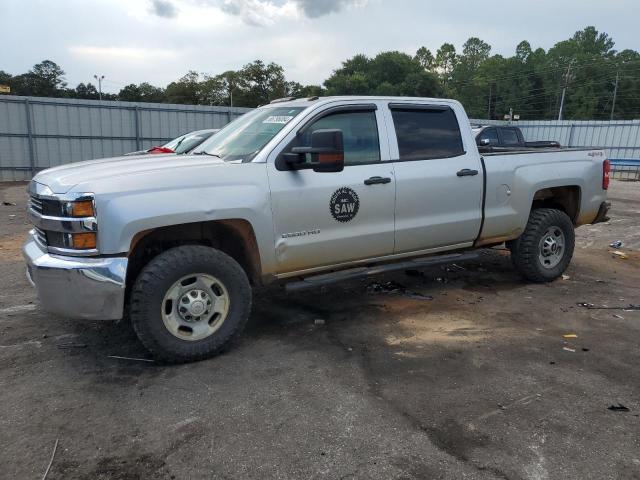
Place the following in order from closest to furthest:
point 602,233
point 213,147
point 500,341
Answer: point 500,341 → point 213,147 → point 602,233

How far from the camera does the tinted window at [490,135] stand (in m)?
15.4

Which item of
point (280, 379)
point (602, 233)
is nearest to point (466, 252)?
point (280, 379)

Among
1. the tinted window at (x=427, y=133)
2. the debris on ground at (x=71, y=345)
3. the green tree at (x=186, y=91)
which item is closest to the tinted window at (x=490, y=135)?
the tinted window at (x=427, y=133)

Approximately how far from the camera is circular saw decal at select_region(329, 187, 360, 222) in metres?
4.29

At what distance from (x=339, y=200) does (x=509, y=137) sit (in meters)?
13.5

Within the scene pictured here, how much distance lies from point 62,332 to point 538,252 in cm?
498

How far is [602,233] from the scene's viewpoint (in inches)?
376

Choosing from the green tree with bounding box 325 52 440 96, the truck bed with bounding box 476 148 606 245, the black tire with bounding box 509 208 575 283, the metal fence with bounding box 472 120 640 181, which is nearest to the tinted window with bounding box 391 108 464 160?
the truck bed with bounding box 476 148 606 245

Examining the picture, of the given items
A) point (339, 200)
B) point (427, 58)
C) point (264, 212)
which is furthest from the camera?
point (427, 58)

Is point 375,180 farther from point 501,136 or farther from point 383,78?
point 383,78

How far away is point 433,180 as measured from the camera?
486 cm

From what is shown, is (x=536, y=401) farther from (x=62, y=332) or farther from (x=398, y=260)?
(x=62, y=332)

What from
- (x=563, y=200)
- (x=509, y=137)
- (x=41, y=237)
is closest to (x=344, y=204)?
(x=41, y=237)

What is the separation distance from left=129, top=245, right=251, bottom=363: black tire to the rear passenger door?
5.36ft
